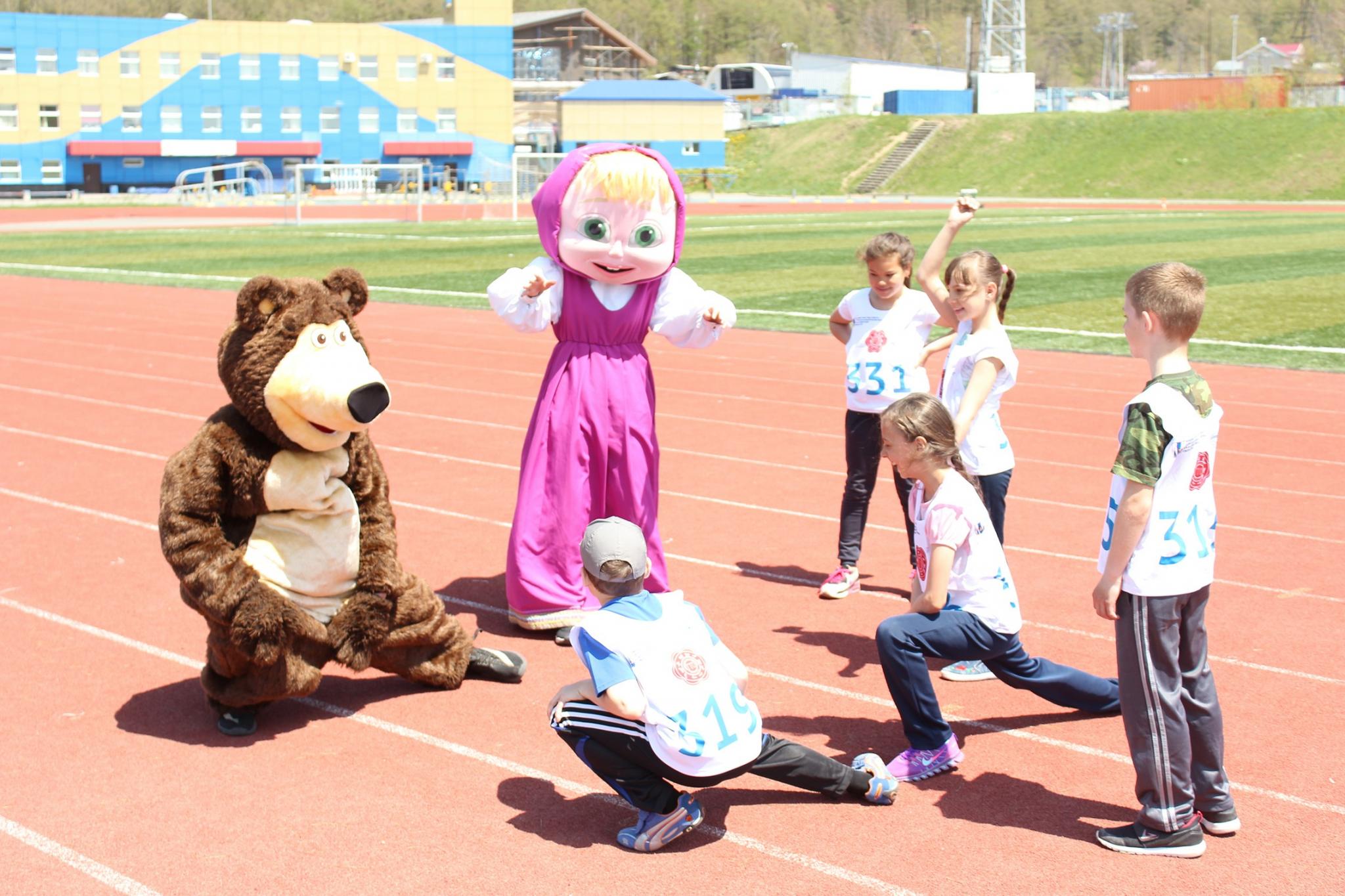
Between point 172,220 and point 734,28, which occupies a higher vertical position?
point 734,28

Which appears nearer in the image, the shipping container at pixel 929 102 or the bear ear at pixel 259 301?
the bear ear at pixel 259 301

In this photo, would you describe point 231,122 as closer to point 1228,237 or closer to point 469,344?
point 1228,237

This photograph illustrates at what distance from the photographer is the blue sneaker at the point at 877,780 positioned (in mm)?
4309

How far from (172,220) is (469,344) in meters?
30.6

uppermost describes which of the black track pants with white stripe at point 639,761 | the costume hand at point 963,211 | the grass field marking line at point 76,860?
the costume hand at point 963,211

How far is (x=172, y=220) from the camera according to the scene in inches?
1674

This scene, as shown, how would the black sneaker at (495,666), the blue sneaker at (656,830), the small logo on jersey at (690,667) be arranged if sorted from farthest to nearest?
→ the black sneaker at (495,666) < the blue sneaker at (656,830) < the small logo on jersey at (690,667)

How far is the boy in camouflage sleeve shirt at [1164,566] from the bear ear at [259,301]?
2.84 meters

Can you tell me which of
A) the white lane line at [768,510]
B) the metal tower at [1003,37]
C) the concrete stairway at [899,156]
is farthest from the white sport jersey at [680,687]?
the metal tower at [1003,37]

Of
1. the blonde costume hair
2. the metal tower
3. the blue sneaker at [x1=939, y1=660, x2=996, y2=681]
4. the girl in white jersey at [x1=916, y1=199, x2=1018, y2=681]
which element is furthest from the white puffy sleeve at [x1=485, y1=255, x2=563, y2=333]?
the metal tower

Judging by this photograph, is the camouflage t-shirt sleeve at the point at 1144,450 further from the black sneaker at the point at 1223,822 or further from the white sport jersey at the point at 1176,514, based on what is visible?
the black sneaker at the point at 1223,822

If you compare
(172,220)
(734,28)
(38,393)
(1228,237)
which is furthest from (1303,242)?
(734,28)

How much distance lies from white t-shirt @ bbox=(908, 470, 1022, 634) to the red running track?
56cm

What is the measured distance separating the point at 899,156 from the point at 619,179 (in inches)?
2604
